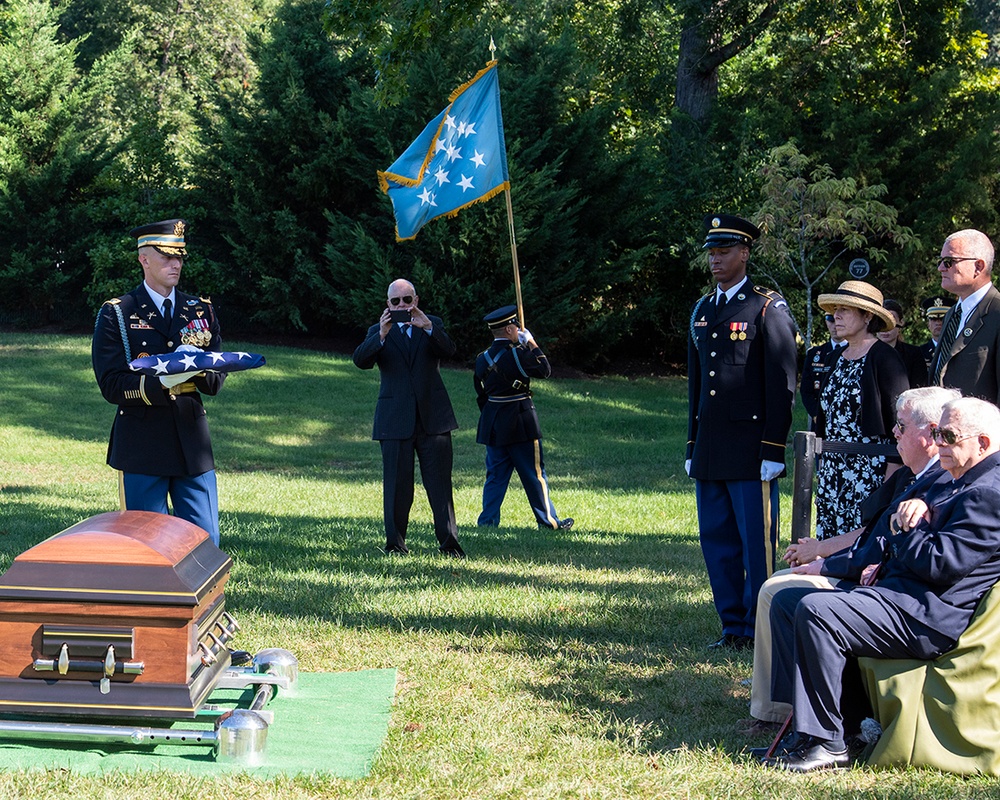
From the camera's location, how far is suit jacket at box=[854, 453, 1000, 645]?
4.62 metres

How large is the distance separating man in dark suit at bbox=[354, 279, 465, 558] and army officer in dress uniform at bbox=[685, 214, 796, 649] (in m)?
3.04

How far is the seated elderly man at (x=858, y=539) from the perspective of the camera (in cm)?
500

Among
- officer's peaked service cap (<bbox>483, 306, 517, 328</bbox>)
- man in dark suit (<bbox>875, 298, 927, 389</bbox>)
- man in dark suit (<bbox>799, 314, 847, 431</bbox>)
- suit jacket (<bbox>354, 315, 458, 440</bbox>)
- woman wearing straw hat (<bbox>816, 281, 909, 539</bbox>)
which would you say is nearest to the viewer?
woman wearing straw hat (<bbox>816, 281, 909, 539</bbox>)

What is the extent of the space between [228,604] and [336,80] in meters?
24.0

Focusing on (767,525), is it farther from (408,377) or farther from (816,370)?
(408,377)

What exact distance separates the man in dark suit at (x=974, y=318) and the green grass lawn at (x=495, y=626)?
195cm

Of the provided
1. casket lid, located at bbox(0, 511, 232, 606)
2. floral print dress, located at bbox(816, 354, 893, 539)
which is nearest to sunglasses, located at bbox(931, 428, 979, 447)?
floral print dress, located at bbox(816, 354, 893, 539)

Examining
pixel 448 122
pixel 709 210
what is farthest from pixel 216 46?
pixel 448 122

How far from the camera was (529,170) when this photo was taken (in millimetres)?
27406

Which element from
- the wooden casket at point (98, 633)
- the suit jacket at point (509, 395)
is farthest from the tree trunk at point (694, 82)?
the wooden casket at point (98, 633)

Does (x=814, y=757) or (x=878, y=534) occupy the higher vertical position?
(x=878, y=534)

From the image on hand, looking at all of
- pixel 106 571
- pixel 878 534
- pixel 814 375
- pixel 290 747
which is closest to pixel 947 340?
pixel 878 534

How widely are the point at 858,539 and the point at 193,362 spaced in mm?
3686

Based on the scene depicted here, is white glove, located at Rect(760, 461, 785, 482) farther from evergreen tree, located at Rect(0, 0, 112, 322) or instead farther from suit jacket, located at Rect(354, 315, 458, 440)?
evergreen tree, located at Rect(0, 0, 112, 322)
